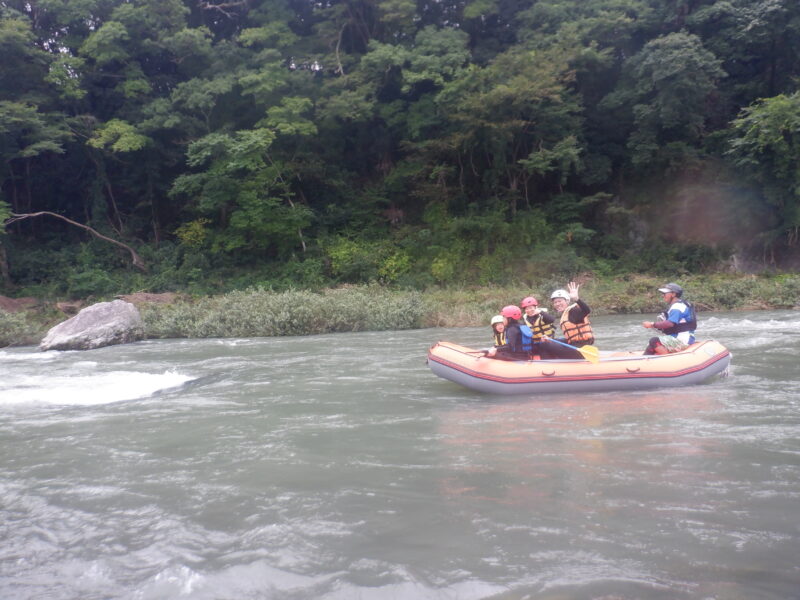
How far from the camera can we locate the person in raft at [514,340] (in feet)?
23.0

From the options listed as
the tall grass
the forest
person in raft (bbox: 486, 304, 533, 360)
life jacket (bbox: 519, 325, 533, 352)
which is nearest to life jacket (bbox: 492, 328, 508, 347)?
person in raft (bbox: 486, 304, 533, 360)

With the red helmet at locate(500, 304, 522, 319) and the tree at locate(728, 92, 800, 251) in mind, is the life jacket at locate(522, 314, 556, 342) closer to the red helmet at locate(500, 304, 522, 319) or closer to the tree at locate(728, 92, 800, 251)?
the red helmet at locate(500, 304, 522, 319)

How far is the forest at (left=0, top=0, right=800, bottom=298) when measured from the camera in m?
19.0

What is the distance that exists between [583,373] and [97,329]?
1023cm

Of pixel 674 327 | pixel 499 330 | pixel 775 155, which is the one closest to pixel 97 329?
pixel 499 330

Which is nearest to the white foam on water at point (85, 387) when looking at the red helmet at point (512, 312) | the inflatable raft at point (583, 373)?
the inflatable raft at point (583, 373)

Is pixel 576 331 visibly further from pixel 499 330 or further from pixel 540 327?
pixel 499 330

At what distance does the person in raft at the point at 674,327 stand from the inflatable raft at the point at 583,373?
41cm

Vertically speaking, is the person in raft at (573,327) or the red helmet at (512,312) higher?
the red helmet at (512,312)

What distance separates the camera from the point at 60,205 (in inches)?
962

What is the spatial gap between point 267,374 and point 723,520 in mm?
6476

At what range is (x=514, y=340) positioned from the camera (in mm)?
7020

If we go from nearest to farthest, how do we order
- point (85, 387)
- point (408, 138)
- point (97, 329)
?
point (85, 387) < point (97, 329) < point (408, 138)

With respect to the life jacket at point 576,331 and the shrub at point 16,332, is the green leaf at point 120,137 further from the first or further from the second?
the life jacket at point 576,331
